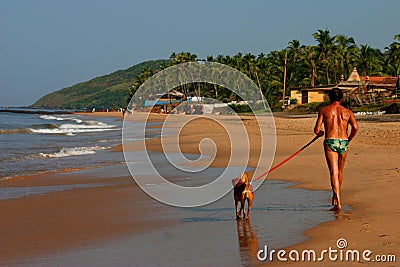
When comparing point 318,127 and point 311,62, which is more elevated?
point 311,62

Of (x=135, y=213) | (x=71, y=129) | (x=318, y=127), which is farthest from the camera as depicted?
(x=71, y=129)

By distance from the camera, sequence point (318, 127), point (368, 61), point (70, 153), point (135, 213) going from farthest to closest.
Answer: point (368, 61) < point (70, 153) < point (135, 213) < point (318, 127)

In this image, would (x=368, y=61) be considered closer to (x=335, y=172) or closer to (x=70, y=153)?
(x=70, y=153)

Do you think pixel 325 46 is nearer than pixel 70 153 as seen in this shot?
No

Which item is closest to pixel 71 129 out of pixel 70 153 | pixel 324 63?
pixel 70 153

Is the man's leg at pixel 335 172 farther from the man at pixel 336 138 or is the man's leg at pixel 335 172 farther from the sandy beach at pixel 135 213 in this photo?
the sandy beach at pixel 135 213

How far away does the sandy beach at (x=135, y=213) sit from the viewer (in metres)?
5.68

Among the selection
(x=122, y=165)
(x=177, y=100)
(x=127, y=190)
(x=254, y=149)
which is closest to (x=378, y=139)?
(x=254, y=149)

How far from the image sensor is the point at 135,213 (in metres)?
8.08

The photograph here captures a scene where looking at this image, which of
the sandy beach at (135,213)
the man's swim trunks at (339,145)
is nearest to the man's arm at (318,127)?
the man's swim trunks at (339,145)

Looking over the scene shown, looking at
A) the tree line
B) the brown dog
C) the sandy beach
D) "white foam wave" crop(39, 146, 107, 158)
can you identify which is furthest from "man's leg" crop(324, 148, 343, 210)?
the tree line

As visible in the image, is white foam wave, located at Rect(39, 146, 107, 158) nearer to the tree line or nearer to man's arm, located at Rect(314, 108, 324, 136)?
man's arm, located at Rect(314, 108, 324, 136)

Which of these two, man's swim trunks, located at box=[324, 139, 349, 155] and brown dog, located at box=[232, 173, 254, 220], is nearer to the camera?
brown dog, located at box=[232, 173, 254, 220]

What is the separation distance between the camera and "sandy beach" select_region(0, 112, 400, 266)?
18.6ft
